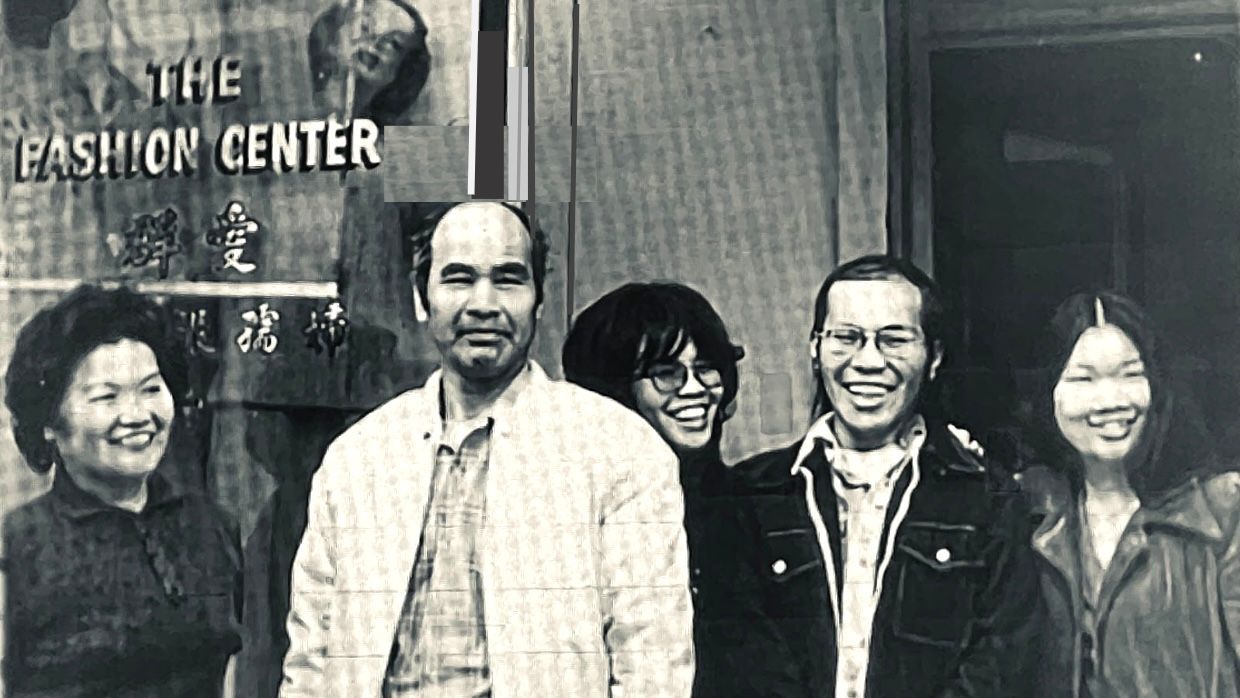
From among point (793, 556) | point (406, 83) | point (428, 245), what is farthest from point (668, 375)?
point (406, 83)

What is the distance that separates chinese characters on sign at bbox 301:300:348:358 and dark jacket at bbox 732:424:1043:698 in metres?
0.98

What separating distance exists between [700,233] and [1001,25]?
74 centimetres

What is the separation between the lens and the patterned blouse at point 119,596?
141 inches

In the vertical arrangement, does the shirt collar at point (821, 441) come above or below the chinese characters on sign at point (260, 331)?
below

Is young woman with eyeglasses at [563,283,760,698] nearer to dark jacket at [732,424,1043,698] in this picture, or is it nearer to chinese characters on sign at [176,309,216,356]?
dark jacket at [732,424,1043,698]

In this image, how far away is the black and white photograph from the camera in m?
3.30

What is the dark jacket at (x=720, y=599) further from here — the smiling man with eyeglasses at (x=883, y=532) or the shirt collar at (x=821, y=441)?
the shirt collar at (x=821, y=441)

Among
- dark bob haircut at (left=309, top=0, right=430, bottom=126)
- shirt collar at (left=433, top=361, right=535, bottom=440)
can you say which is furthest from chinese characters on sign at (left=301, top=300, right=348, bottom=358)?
dark bob haircut at (left=309, top=0, right=430, bottom=126)

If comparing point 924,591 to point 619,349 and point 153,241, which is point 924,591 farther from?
point 153,241

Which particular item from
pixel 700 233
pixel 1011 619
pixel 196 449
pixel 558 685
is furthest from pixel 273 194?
pixel 1011 619

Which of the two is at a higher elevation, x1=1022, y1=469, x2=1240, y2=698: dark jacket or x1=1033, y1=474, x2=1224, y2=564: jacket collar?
x1=1033, y1=474, x2=1224, y2=564: jacket collar

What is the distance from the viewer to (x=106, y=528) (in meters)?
3.65

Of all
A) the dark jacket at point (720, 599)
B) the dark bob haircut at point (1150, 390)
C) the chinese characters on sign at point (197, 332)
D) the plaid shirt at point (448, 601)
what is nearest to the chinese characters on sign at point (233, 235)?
the chinese characters on sign at point (197, 332)

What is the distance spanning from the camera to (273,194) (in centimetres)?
360
